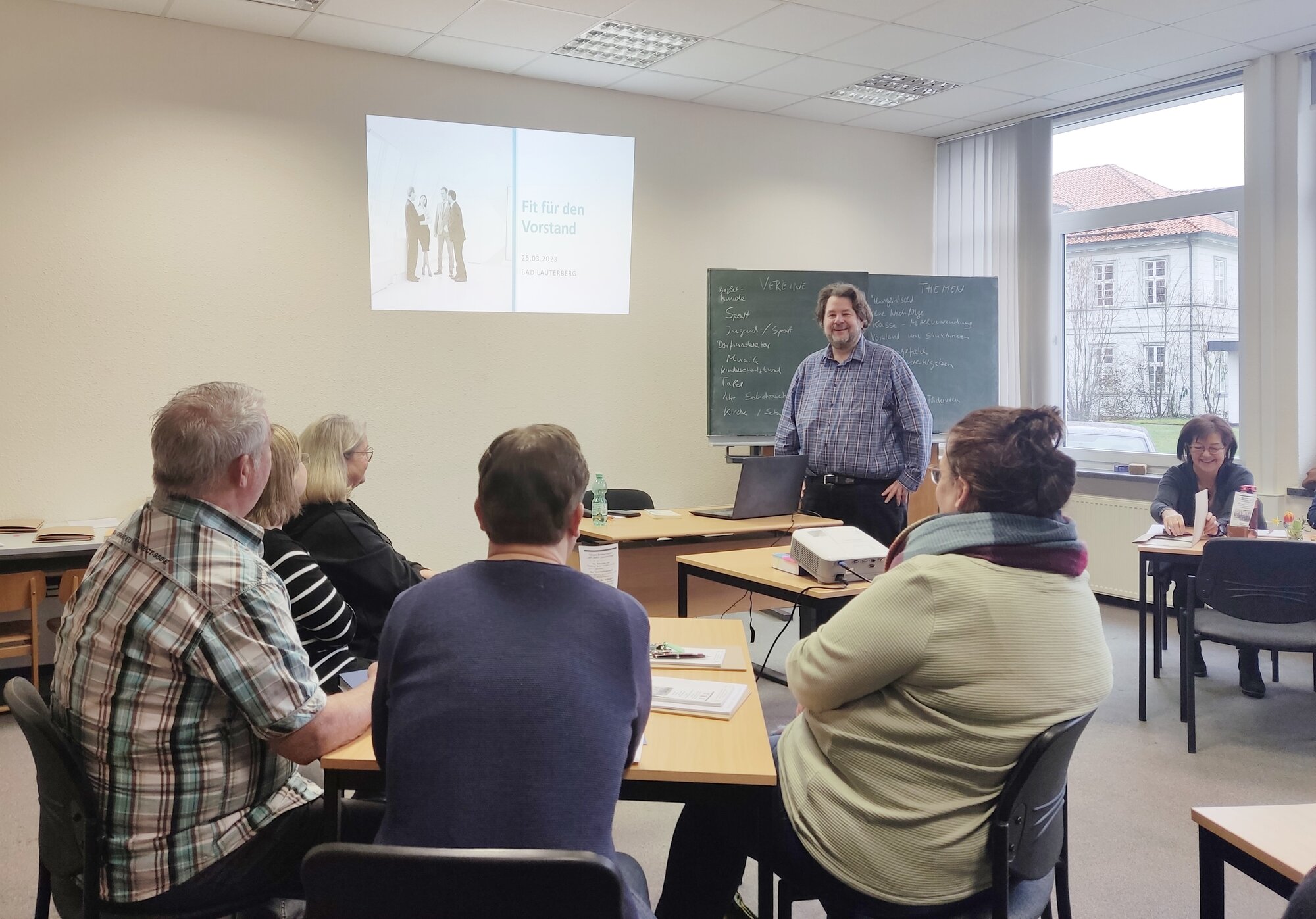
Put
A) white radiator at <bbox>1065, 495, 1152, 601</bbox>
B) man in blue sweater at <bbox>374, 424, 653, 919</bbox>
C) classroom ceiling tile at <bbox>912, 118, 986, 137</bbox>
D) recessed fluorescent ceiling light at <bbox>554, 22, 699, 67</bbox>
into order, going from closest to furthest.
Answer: man in blue sweater at <bbox>374, 424, 653, 919</bbox>, recessed fluorescent ceiling light at <bbox>554, 22, 699, 67</bbox>, white radiator at <bbox>1065, 495, 1152, 601</bbox>, classroom ceiling tile at <bbox>912, 118, 986, 137</bbox>

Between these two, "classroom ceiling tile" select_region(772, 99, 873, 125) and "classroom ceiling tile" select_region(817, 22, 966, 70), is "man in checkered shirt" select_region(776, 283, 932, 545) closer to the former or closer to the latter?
"classroom ceiling tile" select_region(817, 22, 966, 70)

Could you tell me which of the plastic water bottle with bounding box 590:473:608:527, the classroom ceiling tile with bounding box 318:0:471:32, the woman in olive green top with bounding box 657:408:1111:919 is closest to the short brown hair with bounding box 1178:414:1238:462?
the plastic water bottle with bounding box 590:473:608:527

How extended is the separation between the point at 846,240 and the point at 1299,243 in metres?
2.56

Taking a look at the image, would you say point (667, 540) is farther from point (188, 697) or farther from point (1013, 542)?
point (188, 697)

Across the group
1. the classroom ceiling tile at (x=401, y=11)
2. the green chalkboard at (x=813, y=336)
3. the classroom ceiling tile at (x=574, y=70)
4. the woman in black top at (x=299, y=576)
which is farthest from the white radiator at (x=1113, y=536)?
the woman in black top at (x=299, y=576)

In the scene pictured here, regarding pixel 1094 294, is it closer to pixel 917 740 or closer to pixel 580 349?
pixel 580 349

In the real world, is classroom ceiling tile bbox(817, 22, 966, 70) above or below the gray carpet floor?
above

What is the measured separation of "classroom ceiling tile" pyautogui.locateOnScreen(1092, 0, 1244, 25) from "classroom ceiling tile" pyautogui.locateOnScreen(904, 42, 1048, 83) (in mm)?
615

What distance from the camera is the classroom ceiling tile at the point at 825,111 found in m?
6.00

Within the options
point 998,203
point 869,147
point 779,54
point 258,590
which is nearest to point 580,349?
point 779,54

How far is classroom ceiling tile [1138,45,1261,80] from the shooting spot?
5066mm

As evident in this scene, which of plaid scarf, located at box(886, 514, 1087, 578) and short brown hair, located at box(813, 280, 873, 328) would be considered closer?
plaid scarf, located at box(886, 514, 1087, 578)

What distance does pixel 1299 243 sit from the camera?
200 inches

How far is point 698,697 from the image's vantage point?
1970mm
